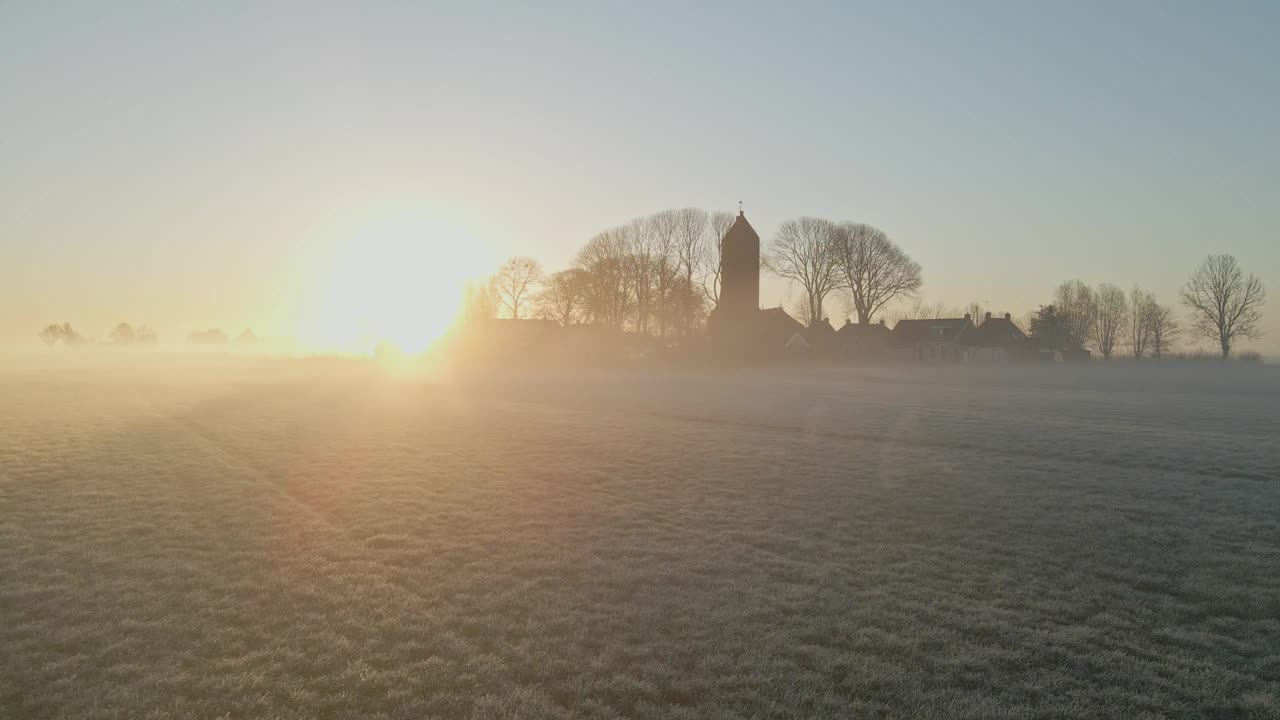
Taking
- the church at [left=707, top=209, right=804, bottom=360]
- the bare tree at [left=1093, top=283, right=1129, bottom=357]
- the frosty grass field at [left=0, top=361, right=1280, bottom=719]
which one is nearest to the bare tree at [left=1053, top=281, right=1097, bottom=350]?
the bare tree at [left=1093, top=283, right=1129, bottom=357]

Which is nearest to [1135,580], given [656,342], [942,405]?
[942,405]

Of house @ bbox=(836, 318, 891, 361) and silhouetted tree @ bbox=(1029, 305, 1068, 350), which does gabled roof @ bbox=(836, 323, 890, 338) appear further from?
silhouetted tree @ bbox=(1029, 305, 1068, 350)

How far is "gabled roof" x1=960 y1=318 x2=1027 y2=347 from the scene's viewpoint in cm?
10131

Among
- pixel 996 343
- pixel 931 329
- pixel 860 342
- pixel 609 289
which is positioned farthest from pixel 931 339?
pixel 609 289

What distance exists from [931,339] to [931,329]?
1873mm

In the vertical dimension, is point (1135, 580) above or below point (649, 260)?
below

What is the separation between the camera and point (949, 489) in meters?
14.3

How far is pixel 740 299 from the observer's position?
77625 mm

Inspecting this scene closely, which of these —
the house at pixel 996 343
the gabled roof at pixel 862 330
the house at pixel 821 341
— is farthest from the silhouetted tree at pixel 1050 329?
the house at pixel 821 341

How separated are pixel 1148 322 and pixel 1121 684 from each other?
130483 millimetres

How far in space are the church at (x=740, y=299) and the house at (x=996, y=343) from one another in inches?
1535

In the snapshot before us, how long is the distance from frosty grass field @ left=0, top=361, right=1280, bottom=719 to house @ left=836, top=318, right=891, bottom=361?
2707 inches

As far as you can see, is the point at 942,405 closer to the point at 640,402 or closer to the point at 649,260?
Result: the point at 640,402

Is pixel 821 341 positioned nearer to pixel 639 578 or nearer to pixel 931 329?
pixel 931 329
